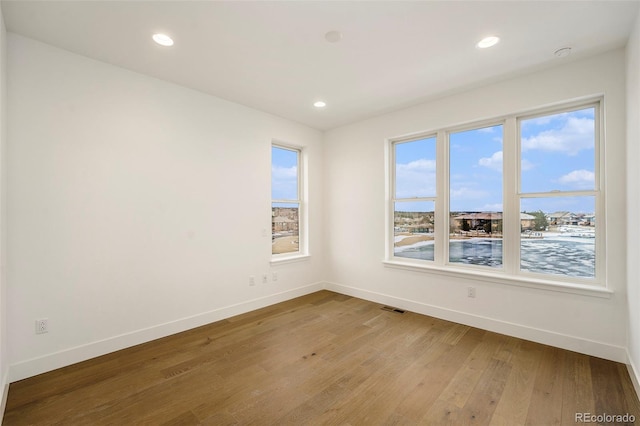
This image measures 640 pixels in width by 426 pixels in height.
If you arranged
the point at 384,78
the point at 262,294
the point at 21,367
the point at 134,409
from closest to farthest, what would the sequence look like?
the point at 134,409 → the point at 21,367 → the point at 384,78 → the point at 262,294

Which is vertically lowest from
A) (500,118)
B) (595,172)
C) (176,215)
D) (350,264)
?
(350,264)

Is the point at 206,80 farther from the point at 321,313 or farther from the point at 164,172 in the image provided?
the point at 321,313

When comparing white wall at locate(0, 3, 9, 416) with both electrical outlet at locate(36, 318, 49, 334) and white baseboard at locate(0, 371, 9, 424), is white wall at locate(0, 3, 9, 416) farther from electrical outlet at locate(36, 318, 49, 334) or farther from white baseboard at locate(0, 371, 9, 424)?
electrical outlet at locate(36, 318, 49, 334)

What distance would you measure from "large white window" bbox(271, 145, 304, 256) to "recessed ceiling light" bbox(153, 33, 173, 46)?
212 cm

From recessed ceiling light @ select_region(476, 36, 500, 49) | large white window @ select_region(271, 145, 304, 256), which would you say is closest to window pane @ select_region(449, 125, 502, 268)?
recessed ceiling light @ select_region(476, 36, 500, 49)

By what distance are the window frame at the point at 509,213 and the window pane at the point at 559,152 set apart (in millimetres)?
50

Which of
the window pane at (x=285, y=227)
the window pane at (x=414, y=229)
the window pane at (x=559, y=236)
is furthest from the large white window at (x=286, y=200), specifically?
the window pane at (x=559, y=236)

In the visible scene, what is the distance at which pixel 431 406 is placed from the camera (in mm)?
2020

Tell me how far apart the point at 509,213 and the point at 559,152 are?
0.77 m

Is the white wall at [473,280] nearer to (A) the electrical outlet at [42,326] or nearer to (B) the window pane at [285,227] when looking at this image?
(B) the window pane at [285,227]

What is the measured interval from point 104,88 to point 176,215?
1402mm

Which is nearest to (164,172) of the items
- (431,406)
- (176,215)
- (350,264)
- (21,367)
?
(176,215)

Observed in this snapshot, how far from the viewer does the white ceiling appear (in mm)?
2072

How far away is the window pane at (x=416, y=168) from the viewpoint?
3.94 meters
